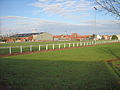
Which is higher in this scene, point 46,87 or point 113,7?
point 113,7

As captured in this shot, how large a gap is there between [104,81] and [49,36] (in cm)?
11701

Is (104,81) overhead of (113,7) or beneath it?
beneath

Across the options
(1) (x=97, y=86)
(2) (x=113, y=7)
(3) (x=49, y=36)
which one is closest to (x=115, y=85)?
(1) (x=97, y=86)

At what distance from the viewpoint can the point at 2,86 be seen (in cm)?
651

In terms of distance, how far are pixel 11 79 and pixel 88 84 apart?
3185mm

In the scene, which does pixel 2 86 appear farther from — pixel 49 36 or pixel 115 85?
pixel 49 36

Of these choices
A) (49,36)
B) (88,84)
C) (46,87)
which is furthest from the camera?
(49,36)

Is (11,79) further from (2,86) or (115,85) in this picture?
(115,85)

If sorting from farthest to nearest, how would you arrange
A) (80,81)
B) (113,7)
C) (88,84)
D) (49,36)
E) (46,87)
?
(49,36), (113,7), (80,81), (88,84), (46,87)

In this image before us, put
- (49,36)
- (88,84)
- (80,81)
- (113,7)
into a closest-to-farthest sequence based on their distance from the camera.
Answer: (88,84) < (80,81) < (113,7) < (49,36)

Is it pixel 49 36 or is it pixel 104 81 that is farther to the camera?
pixel 49 36

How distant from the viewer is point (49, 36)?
123688 millimetres

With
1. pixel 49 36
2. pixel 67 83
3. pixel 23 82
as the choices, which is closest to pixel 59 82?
pixel 67 83

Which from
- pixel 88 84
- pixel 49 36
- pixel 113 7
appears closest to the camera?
pixel 88 84
